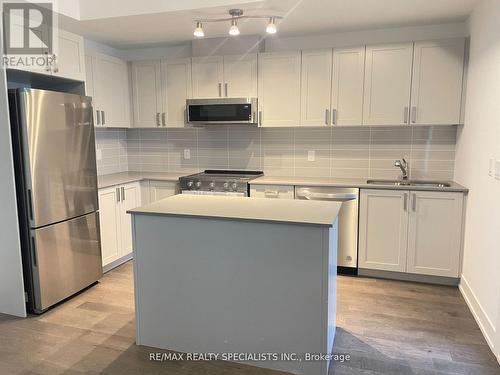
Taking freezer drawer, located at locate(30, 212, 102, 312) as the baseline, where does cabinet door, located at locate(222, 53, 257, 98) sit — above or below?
above

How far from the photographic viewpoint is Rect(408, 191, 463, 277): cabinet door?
3.31 meters

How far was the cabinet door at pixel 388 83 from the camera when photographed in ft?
11.5

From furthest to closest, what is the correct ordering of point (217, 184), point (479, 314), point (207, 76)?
point (207, 76)
point (217, 184)
point (479, 314)

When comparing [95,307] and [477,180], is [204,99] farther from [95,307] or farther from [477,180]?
[477,180]

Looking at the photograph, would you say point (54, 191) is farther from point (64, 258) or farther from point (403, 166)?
point (403, 166)

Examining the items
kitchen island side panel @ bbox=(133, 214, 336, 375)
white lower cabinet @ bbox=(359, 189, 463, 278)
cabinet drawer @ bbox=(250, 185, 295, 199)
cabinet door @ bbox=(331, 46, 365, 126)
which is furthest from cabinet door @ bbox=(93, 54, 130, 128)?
white lower cabinet @ bbox=(359, 189, 463, 278)

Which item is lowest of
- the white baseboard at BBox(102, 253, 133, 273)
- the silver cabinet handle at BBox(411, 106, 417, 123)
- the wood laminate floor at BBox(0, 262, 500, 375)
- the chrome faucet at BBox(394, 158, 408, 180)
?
the wood laminate floor at BBox(0, 262, 500, 375)

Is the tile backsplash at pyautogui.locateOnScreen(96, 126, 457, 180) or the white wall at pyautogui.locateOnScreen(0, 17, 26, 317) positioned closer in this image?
the white wall at pyautogui.locateOnScreen(0, 17, 26, 317)

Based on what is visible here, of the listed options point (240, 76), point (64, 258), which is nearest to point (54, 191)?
point (64, 258)

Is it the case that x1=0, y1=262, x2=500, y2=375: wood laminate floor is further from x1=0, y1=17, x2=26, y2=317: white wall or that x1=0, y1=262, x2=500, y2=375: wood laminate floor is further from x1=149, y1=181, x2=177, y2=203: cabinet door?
x1=149, y1=181, x2=177, y2=203: cabinet door

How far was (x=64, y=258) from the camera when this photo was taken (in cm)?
307

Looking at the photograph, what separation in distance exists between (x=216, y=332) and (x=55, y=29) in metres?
2.78

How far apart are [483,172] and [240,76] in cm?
242

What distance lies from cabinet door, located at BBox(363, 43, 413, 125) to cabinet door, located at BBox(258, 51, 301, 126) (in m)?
0.69
